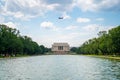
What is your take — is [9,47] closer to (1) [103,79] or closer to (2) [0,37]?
(2) [0,37]

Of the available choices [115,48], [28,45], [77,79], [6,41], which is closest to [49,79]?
[77,79]

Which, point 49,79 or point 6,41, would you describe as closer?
point 49,79

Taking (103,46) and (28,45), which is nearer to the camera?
(103,46)

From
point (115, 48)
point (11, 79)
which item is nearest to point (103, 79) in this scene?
point (11, 79)

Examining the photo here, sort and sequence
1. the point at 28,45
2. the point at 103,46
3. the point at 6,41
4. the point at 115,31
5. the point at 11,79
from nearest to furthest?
the point at 11,79 < the point at 115,31 < the point at 6,41 < the point at 103,46 < the point at 28,45

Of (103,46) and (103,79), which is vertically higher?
(103,46)

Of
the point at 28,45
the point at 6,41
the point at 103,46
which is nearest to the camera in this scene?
the point at 6,41

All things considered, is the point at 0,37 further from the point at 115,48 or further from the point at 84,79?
the point at 84,79

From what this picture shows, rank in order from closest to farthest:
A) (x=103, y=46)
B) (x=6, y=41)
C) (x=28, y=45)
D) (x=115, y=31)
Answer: (x=115, y=31)
(x=6, y=41)
(x=103, y=46)
(x=28, y=45)

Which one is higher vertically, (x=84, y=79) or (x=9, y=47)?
(x=9, y=47)
